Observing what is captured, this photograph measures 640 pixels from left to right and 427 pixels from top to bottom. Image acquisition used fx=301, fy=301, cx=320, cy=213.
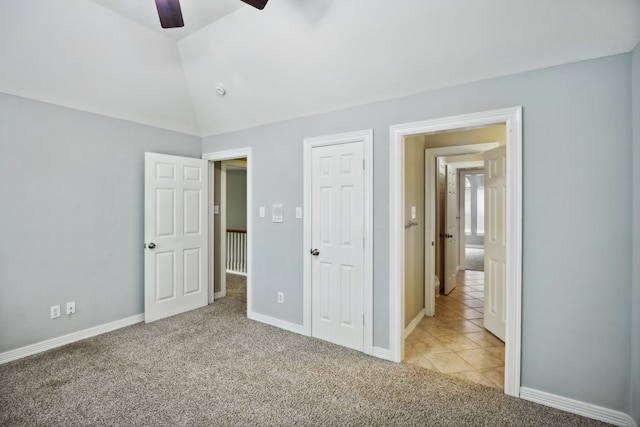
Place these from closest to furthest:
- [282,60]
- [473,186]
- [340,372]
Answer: [340,372] → [282,60] → [473,186]

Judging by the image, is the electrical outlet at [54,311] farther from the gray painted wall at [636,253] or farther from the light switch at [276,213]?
the gray painted wall at [636,253]

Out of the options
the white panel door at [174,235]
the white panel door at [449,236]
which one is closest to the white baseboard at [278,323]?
the white panel door at [174,235]

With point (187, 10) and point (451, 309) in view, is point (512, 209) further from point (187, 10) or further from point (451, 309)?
point (187, 10)

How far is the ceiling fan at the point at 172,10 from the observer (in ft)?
5.78

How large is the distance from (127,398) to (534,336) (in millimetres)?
2981

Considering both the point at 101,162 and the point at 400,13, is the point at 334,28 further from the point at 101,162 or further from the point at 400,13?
the point at 101,162

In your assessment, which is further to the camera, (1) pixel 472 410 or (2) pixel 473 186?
(2) pixel 473 186

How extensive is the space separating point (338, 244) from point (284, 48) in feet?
6.24

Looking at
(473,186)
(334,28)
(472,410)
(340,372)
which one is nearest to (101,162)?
(334,28)

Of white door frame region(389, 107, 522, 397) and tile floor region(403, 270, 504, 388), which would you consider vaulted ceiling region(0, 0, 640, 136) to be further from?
tile floor region(403, 270, 504, 388)

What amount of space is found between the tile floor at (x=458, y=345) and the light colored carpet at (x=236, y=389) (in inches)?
7.9

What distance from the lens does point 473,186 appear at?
998 cm

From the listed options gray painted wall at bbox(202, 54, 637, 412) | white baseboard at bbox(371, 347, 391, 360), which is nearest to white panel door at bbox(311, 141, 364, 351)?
white baseboard at bbox(371, 347, 391, 360)

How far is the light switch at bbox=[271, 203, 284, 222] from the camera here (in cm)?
350
